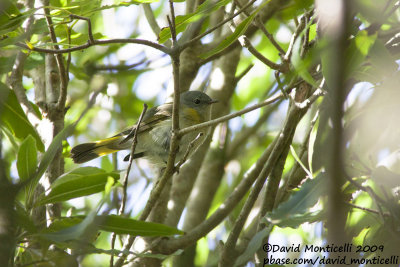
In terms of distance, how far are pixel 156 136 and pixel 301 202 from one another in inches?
101

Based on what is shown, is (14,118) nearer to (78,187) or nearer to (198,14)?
(78,187)

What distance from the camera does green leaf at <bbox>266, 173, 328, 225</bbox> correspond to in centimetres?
203

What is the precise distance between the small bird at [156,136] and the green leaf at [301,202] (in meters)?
2.11

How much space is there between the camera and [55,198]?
2334 mm

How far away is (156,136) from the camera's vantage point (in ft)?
14.8

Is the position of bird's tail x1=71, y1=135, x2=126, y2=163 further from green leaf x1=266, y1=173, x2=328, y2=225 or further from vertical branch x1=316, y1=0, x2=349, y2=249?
vertical branch x1=316, y1=0, x2=349, y2=249

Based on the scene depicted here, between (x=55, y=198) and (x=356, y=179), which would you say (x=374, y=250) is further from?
Answer: (x=55, y=198)

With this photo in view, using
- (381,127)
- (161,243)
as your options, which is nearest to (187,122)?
(161,243)

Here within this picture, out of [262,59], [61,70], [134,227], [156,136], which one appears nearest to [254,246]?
[134,227]

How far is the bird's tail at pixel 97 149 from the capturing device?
4250 mm

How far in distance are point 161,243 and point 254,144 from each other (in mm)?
2129

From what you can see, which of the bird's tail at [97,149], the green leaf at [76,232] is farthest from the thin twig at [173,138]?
the bird's tail at [97,149]

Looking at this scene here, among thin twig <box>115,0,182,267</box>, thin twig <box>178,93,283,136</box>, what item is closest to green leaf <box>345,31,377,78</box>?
thin twig <box>178,93,283,136</box>

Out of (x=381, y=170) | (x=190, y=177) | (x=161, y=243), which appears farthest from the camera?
(x=190, y=177)
